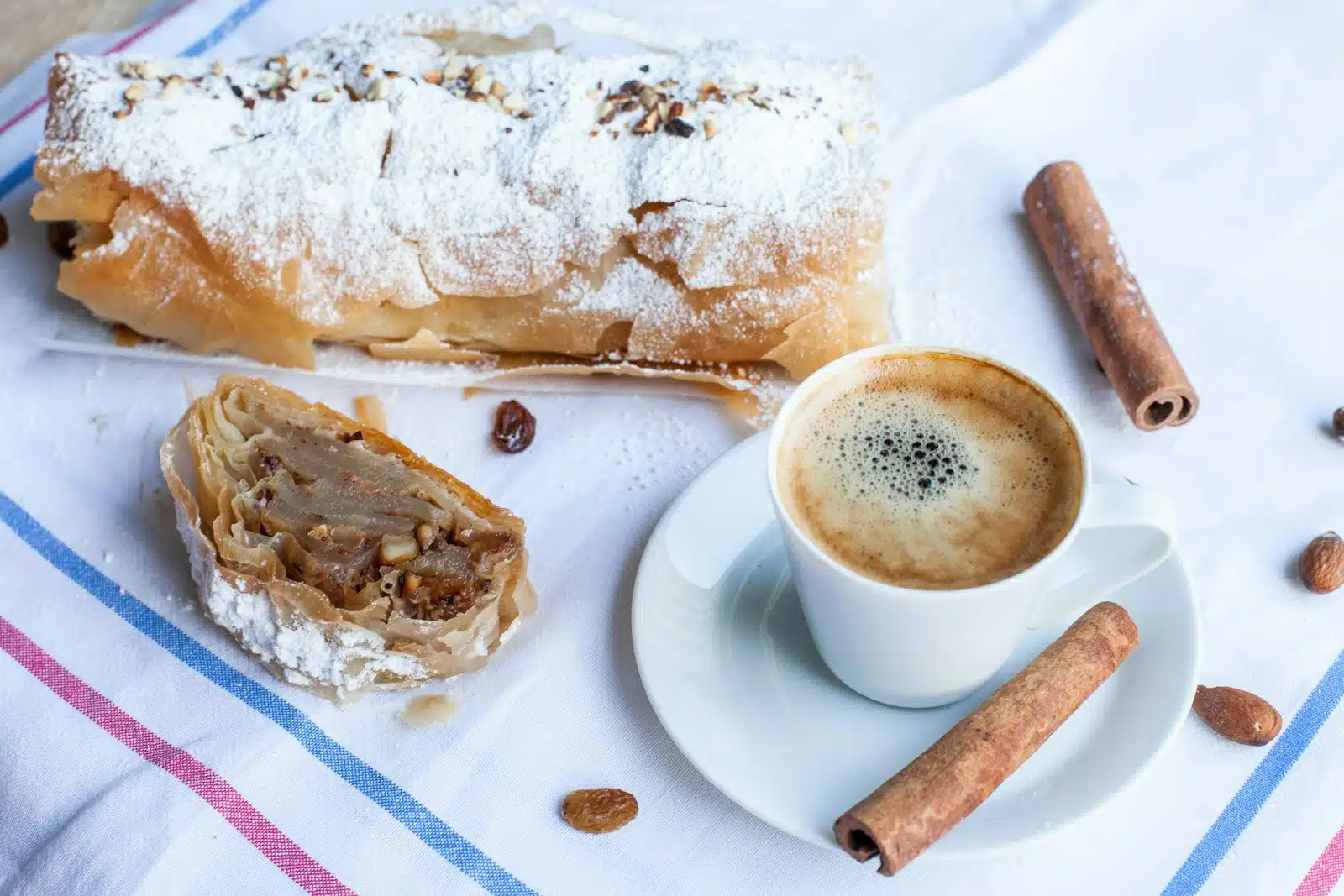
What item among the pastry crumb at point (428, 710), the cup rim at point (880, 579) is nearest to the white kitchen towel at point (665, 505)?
the pastry crumb at point (428, 710)

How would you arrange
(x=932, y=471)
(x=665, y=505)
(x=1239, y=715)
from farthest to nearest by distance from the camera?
(x=665, y=505)
(x=1239, y=715)
(x=932, y=471)

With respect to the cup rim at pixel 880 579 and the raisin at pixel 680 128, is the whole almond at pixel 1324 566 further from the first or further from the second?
the raisin at pixel 680 128

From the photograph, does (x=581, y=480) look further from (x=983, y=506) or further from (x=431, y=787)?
(x=983, y=506)

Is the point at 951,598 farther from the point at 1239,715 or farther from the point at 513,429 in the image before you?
the point at 513,429

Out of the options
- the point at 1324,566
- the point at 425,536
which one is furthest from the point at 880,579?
the point at 1324,566

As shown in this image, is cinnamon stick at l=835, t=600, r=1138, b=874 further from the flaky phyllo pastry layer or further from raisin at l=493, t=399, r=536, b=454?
raisin at l=493, t=399, r=536, b=454

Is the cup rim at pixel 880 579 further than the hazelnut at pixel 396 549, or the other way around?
the hazelnut at pixel 396 549
